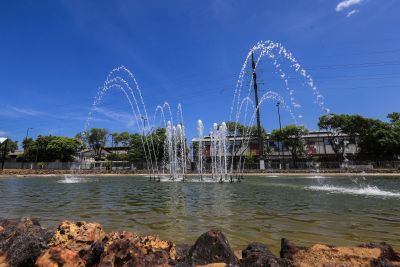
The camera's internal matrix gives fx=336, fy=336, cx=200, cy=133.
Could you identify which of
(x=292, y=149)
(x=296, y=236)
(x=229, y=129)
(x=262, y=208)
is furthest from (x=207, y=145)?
(x=296, y=236)

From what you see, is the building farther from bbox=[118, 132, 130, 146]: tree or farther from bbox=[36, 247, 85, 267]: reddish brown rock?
bbox=[36, 247, 85, 267]: reddish brown rock

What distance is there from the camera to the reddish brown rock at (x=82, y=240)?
272 inches

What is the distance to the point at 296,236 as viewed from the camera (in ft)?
33.5

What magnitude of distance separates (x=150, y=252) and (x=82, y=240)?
1.80 metres

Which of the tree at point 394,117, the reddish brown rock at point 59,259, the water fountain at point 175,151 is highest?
the tree at point 394,117

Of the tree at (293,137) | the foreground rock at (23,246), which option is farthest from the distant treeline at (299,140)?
the foreground rock at (23,246)

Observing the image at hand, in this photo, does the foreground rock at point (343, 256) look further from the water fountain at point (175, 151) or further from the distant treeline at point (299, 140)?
the distant treeline at point (299, 140)

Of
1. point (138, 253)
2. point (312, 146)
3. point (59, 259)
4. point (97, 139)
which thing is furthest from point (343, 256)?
point (97, 139)

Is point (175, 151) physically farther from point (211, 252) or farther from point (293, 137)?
point (293, 137)

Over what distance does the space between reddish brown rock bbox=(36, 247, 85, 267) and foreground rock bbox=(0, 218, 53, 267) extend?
0.96m

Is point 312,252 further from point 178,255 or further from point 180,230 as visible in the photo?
point 180,230

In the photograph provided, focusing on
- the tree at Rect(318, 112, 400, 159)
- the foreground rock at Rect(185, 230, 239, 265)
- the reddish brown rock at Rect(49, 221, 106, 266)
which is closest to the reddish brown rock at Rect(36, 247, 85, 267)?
the reddish brown rock at Rect(49, 221, 106, 266)

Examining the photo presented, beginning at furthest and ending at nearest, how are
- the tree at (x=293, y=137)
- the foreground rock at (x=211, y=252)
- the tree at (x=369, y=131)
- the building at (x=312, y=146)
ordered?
the building at (x=312, y=146) → the tree at (x=293, y=137) → the tree at (x=369, y=131) → the foreground rock at (x=211, y=252)

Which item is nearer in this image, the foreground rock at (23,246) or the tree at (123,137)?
the foreground rock at (23,246)
